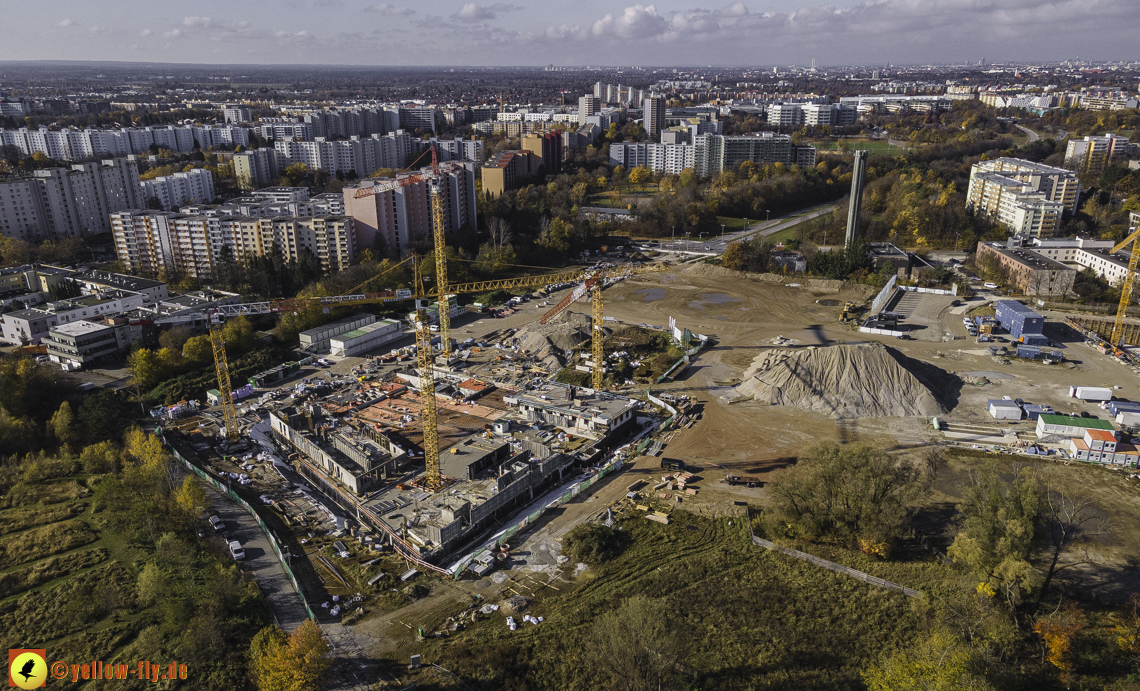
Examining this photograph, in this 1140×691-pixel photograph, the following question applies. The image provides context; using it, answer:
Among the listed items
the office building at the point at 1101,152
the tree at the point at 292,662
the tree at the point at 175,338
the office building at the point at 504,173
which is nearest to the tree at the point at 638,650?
the tree at the point at 292,662

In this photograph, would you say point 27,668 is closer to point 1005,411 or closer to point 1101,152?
point 1005,411

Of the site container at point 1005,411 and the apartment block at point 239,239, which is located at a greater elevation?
the apartment block at point 239,239

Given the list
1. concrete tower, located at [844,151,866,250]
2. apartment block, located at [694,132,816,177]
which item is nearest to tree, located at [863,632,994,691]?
concrete tower, located at [844,151,866,250]

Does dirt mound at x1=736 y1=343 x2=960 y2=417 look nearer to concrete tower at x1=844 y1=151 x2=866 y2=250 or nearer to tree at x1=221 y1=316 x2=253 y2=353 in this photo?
concrete tower at x1=844 y1=151 x2=866 y2=250

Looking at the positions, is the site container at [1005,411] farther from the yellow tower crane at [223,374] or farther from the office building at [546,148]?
the office building at [546,148]

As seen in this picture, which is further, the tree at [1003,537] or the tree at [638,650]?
the tree at [1003,537]

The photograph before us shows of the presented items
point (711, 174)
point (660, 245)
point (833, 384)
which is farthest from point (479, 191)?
point (833, 384)
